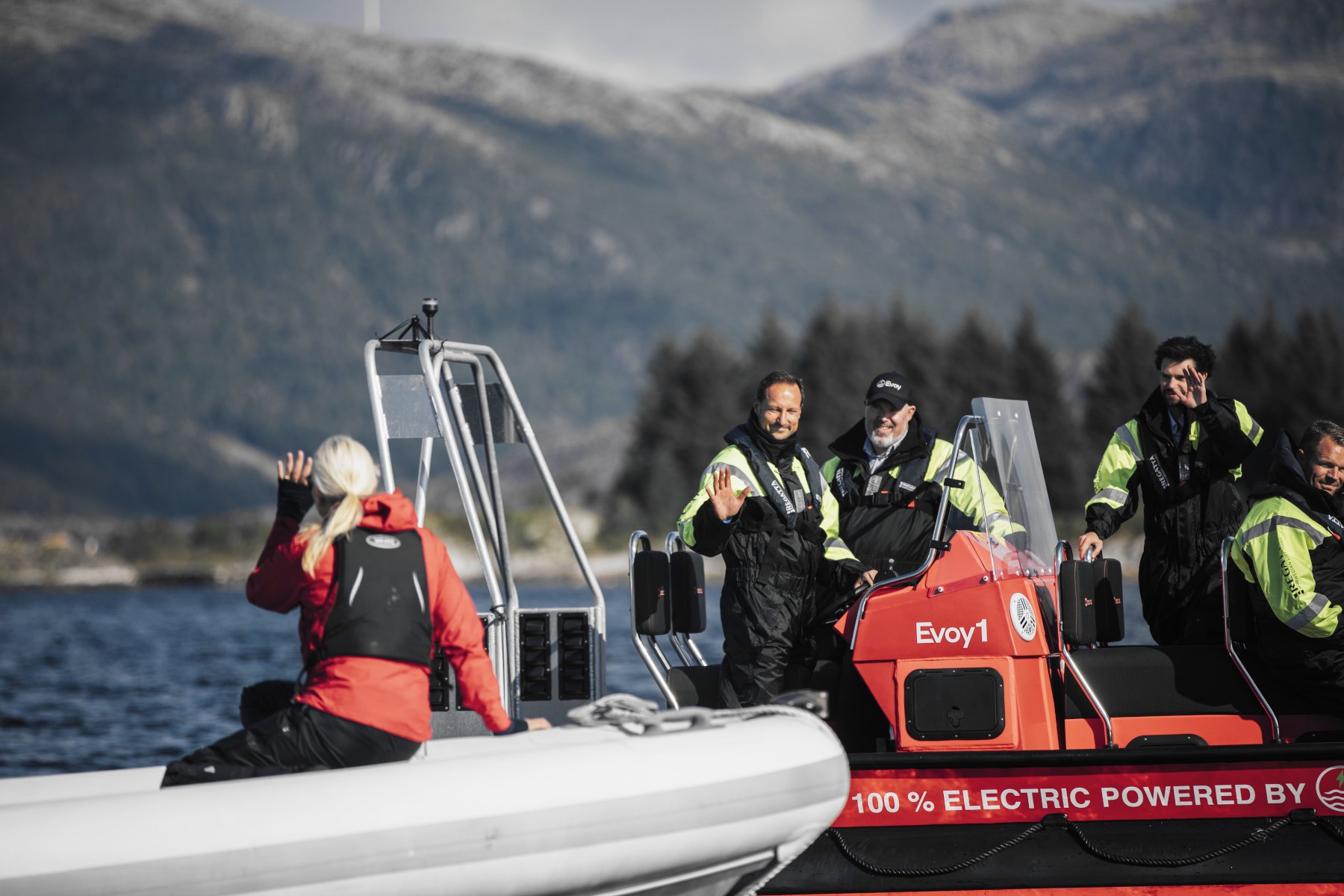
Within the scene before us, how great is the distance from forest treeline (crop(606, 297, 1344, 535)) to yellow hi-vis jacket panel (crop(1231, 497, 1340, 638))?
43.1 m

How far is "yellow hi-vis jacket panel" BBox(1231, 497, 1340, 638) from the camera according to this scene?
5.14 metres

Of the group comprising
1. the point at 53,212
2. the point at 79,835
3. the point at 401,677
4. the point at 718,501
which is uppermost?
the point at 53,212

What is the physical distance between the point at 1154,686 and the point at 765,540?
1.52m

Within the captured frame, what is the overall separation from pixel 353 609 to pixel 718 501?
1.50m

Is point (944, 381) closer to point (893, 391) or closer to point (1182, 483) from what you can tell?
point (1182, 483)

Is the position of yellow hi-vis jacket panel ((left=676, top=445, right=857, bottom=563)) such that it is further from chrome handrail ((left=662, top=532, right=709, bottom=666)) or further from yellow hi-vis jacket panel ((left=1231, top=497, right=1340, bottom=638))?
yellow hi-vis jacket panel ((left=1231, top=497, right=1340, bottom=638))

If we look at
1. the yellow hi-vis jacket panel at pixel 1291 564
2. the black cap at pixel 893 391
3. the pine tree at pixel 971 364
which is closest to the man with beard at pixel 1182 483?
the yellow hi-vis jacket panel at pixel 1291 564

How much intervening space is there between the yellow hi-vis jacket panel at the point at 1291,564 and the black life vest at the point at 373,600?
2.90 meters

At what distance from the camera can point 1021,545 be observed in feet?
18.2

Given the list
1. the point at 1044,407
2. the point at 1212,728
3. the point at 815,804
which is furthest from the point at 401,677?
the point at 1044,407

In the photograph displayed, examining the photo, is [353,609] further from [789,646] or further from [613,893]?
[789,646]

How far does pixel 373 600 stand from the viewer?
13.6ft

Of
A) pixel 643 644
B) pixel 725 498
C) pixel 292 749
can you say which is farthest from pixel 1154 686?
pixel 292 749

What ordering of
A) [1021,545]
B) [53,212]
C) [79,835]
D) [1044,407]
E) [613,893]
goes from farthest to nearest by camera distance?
1. [53,212]
2. [1044,407]
3. [1021,545]
4. [613,893]
5. [79,835]
